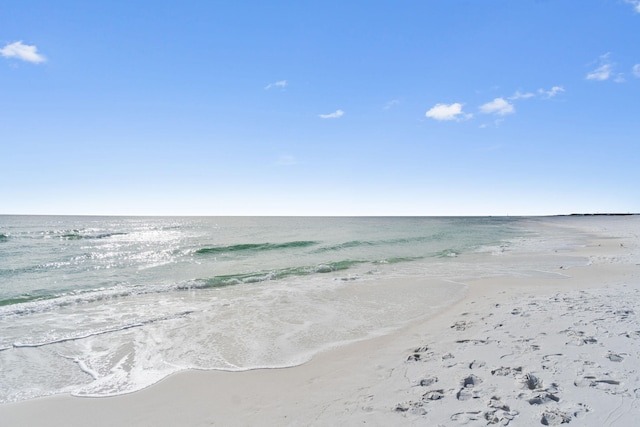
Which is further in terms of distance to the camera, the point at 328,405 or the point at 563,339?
the point at 563,339

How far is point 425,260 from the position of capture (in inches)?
843

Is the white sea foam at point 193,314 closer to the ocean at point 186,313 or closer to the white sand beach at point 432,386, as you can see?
the ocean at point 186,313

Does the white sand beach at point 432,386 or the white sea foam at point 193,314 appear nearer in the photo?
the white sand beach at point 432,386

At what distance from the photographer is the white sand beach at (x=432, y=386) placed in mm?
3885

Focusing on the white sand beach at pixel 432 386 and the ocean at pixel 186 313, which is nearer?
the white sand beach at pixel 432 386

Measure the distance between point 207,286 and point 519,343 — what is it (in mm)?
11966

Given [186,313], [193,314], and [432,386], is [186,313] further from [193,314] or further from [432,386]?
[432,386]

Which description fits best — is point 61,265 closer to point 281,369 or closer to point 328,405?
point 281,369

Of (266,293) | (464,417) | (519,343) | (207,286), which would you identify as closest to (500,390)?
(464,417)

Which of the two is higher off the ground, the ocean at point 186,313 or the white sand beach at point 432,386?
the white sand beach at point 432,386

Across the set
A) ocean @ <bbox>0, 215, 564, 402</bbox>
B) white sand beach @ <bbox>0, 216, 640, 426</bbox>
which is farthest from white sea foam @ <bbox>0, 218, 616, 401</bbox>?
white sand beach @ <bbox>0, 216, 640, 426</bbox>

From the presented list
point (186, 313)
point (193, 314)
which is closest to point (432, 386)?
point (193, 314)

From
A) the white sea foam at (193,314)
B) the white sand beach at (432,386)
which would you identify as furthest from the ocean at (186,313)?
the white sand beach at (432,386)

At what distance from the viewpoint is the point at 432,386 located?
4.66m
